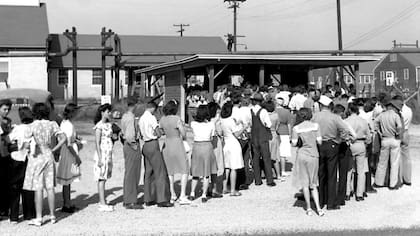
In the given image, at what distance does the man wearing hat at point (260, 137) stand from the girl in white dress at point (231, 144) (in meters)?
0.81

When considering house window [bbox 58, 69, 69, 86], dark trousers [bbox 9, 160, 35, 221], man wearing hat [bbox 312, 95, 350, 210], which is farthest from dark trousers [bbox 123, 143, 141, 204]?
house window [bbox 58, 69, 69, 86]

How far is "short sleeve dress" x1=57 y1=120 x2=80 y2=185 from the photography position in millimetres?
9227

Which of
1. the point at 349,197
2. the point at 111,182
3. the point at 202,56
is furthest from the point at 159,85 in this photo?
the point at 349,197

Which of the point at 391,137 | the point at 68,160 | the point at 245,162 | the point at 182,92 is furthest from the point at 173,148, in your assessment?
the point at 182,92

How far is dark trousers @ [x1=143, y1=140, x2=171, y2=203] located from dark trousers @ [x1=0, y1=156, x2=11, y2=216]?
7.62 ft

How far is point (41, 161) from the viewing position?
8.36 metres

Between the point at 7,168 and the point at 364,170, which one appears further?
the point at 364,170

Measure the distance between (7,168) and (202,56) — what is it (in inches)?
460

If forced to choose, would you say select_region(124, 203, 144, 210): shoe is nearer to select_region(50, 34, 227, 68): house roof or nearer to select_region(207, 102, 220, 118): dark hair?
select_region(207, 102, 220, 118): dark hair

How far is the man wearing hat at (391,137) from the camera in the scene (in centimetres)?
1123

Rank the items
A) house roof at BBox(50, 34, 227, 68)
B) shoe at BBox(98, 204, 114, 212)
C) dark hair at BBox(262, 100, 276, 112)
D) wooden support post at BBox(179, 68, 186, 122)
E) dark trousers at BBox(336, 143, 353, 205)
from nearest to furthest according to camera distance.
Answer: shoe at BBox(98, 204, 114, 212) → dark trousers at BBox(336, 143, 353, 205) → dark hair at BBox(262, 100, 276, 112) → wooden support post at BBox(179, 68, 186, 122) → house roof at BBox(50, 34, 227, 68)

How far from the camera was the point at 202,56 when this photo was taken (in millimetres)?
19531

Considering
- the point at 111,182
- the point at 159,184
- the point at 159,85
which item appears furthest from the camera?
the point at 159,85

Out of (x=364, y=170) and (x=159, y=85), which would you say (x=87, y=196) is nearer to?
(x=364, y=170)
